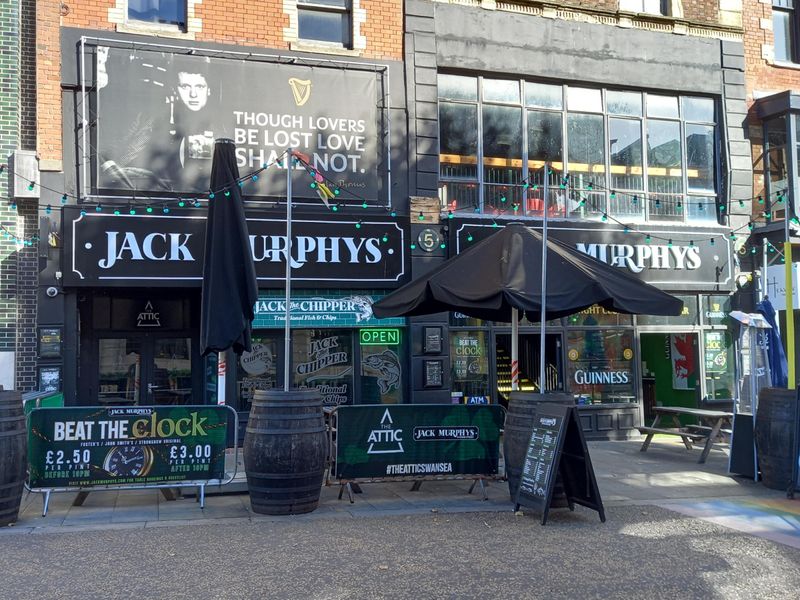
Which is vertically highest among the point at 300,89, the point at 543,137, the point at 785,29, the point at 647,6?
the point at 647,6

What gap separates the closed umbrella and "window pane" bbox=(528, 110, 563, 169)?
15.1 feet

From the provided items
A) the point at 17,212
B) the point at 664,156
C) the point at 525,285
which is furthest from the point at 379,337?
the point at 664,156

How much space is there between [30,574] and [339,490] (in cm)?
383

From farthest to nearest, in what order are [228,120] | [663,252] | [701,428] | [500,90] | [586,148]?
1. [586,148]
2. [663,252]
3. [500,90]
4. [228,120]
5. [701,428]

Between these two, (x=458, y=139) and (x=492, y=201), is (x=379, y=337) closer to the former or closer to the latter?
(x=492, y=201)

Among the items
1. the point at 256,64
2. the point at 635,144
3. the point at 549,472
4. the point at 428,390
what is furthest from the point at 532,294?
the point at 635,144

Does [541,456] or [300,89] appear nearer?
[541,456]

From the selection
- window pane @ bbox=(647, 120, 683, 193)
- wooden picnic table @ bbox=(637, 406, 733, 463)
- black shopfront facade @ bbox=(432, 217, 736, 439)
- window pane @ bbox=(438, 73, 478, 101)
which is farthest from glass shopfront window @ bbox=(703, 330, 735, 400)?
window pane @ bbox=(438, 73, 478, 101)

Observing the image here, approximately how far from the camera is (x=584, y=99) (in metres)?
14.1

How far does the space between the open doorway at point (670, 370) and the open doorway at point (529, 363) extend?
248cm

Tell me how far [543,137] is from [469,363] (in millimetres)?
4314

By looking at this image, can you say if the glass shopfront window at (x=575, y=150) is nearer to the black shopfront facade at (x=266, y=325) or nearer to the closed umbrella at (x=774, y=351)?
the black shopfront facade at (x=266, y=325)

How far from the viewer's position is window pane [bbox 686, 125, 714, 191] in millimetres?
14656

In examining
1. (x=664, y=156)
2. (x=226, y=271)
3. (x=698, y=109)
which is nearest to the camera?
(x=226, y=271)
